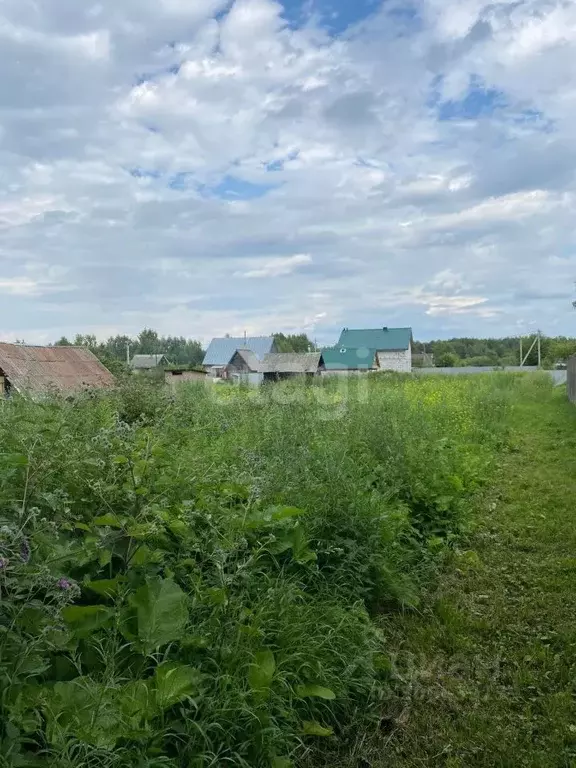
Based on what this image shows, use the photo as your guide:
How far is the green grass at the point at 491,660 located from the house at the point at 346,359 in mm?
22001

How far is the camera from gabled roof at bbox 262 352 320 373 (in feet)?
84.0

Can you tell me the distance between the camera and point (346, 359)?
2759 centimetres

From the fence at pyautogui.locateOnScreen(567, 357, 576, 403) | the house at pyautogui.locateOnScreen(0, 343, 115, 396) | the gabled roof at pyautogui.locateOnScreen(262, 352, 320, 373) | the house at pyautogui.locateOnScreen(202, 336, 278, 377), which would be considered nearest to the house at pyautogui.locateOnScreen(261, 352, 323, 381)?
the gabled roof at pyautogui.locateOnScreen(262, 352, 320, 373)

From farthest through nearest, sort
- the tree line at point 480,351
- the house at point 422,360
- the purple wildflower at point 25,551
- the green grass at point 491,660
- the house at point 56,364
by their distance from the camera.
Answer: the tree line at point 480,351, the house at point 422,360, the house at point 56,364, the green grass at point 491,660, the purple wildflower at point 25,551

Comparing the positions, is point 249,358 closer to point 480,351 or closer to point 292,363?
point 292,363

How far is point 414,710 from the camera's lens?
237cm

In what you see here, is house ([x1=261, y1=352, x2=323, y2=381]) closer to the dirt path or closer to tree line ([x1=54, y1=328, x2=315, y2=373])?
tree line ([x1=54, y1=328, x2=315, y2=373])

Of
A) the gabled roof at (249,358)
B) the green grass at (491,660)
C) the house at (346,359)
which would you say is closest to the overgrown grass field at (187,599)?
the green grass at (491,660)

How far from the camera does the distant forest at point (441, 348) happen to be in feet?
87.0

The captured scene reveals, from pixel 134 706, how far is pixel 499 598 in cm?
242

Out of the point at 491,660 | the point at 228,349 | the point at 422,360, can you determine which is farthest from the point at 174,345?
the point at 491,660

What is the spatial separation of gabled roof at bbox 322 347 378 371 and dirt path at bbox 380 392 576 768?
72.1 feet

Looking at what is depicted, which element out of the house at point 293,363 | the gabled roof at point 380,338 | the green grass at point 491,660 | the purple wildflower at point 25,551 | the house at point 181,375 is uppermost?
the gabled roof at point 380,338

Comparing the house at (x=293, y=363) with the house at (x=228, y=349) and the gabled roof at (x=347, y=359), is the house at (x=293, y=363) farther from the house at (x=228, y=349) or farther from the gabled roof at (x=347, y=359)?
the house at (x=228, y=349)
